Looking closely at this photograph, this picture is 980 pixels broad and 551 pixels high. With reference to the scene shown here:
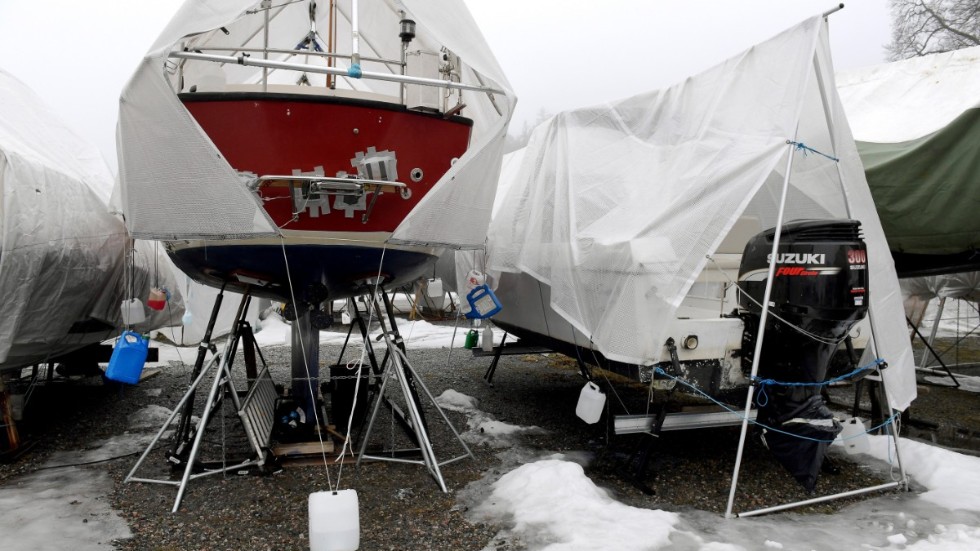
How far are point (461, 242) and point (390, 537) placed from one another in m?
2.00

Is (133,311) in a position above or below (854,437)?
above

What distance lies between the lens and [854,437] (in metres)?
4.52

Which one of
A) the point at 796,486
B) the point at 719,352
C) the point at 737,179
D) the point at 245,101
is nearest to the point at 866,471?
the point at 796,486

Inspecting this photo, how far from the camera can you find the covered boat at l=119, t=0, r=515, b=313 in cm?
382

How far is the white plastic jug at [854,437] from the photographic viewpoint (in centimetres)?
453

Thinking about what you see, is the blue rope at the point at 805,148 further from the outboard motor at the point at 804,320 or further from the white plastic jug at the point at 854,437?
the white plastic jug at the point at 854,437

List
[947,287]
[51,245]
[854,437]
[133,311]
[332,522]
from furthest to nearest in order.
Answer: [947,287]
[133,311]
[51,245]
[854,437]
[332,522]

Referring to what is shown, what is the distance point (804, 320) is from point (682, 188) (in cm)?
113

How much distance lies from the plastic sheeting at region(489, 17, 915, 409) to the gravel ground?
1.06 m

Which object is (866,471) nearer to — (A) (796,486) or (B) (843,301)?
(A) (796,486)

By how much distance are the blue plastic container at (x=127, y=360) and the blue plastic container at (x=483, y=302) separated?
8.73ft

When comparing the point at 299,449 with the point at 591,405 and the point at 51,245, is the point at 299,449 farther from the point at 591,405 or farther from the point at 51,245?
the point at 51,245

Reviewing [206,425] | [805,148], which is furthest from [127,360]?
[805,148]

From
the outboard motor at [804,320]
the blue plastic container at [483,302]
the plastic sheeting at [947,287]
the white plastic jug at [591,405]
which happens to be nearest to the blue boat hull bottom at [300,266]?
the blue plastic container at [483,302]
